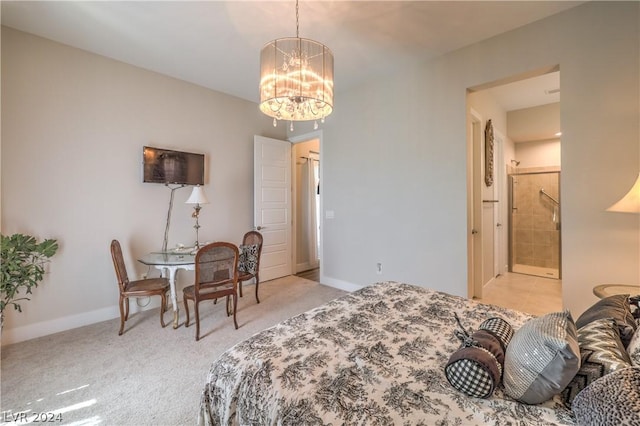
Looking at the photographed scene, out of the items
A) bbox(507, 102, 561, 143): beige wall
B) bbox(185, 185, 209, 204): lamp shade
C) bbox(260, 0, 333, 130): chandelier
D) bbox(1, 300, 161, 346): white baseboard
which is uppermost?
bbox(507, 102, 561, 143): beige wall

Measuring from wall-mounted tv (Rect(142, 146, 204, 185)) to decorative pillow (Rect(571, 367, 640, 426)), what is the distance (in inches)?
151

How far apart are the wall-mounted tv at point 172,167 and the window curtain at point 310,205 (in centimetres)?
214

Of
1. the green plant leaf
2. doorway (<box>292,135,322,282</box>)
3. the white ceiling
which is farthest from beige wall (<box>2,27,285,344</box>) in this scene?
doorway (<box>292,135,322,282</box>)

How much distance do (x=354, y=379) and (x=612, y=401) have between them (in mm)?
734

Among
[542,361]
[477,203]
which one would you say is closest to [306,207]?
[477,203]

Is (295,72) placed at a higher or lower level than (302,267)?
higher

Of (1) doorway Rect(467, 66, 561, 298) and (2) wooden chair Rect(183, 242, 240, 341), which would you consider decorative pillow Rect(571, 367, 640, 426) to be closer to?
(1) doorway Rect(467, 66, 561, 298)

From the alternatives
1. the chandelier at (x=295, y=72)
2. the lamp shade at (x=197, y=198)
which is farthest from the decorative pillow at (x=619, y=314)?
the lamp shade at (x=197, y=198)

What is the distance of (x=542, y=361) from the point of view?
0.89 meters

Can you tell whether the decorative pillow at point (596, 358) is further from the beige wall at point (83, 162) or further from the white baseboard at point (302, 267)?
the white baseboard at point (302, 267)

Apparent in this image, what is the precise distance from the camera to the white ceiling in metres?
2.22

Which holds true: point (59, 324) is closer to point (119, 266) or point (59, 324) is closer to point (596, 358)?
point (119, 266)

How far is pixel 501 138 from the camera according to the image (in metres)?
4.61

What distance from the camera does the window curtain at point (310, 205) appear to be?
5.40 metres
